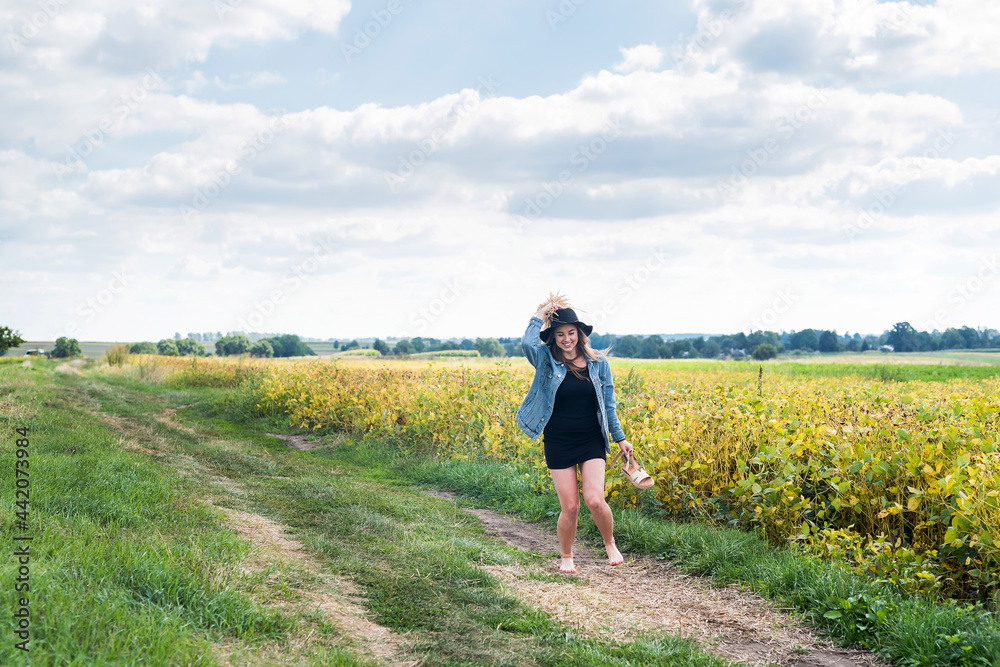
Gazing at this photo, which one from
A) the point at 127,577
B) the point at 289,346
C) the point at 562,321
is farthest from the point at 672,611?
the point at 289,346

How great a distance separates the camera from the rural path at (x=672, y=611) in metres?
4.23

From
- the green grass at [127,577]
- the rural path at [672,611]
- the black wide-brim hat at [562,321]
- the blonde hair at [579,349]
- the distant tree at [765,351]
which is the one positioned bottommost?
the rural path at [672,611]

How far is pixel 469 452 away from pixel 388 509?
3.10 metres

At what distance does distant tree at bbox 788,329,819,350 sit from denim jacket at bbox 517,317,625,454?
67.0 m

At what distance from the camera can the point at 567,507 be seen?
5633 mm

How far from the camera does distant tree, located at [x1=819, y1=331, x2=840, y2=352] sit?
66150 millimetres

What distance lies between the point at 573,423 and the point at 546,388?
38cm

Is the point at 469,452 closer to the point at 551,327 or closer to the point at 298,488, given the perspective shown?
the point at 298,488

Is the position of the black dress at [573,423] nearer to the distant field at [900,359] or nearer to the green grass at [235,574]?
the green grass at [235,574]

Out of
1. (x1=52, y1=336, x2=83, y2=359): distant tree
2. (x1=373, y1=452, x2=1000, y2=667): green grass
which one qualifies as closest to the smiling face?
(x1=373, y1=452, x2=1000, y2=667): green grass

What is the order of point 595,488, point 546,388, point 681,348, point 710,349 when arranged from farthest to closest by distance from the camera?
point 710,349 → point 681,348 → point 546,388 → point 595,488

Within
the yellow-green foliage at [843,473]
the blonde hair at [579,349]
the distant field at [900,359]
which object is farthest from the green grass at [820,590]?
the distant field at [900,359]

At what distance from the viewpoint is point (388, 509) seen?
7637 millimetres

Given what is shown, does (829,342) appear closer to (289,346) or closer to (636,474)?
(289,346)
